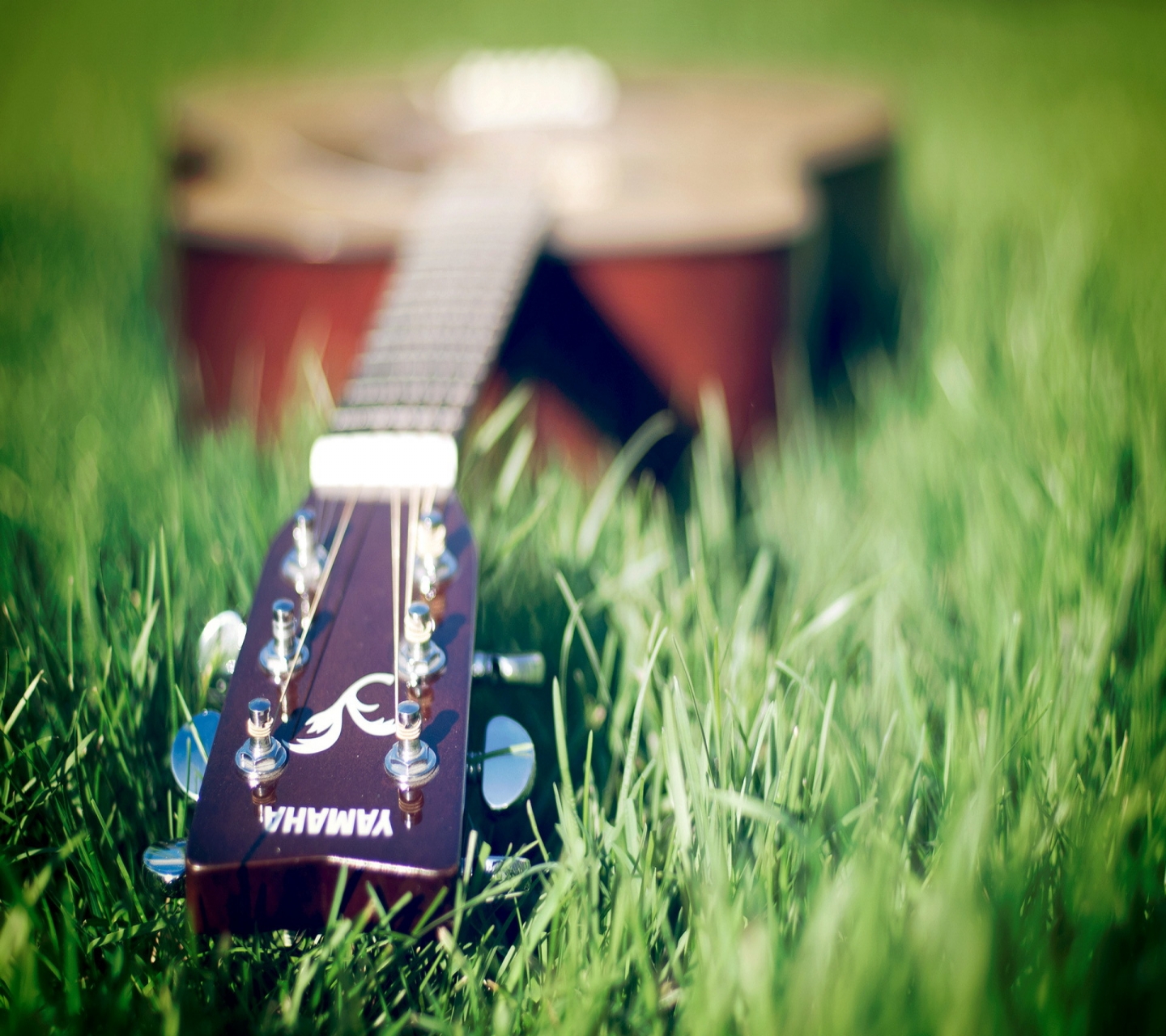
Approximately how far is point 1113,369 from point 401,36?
3473mm

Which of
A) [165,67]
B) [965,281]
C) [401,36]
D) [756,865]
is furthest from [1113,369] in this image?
[401,36]

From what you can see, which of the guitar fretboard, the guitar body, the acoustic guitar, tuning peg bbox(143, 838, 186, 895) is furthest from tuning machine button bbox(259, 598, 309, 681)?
the guitar body

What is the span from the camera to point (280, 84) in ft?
5.61

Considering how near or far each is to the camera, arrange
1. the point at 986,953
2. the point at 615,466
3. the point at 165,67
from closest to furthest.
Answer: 1. the point at 986,953
2. the point at 615,466
3. the point at 165,67

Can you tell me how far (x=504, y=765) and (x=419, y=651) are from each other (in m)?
0.08

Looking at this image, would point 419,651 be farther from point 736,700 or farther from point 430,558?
point 736,700

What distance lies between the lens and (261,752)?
52 cm

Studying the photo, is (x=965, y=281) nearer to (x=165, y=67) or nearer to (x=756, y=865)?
(x=756, y=865)

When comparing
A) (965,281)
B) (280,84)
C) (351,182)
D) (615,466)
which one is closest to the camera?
(615,466)

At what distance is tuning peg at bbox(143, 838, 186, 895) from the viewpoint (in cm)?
51

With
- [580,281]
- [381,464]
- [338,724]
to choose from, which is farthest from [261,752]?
[580,281]

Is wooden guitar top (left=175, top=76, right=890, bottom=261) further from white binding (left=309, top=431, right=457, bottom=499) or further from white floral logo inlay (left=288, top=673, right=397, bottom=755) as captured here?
white floral logo inlay (left=288, top=673, right=397, bottom=755)

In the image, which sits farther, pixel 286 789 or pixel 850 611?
pixel 850 611

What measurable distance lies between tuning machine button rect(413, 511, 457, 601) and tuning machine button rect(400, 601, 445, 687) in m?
0.05
